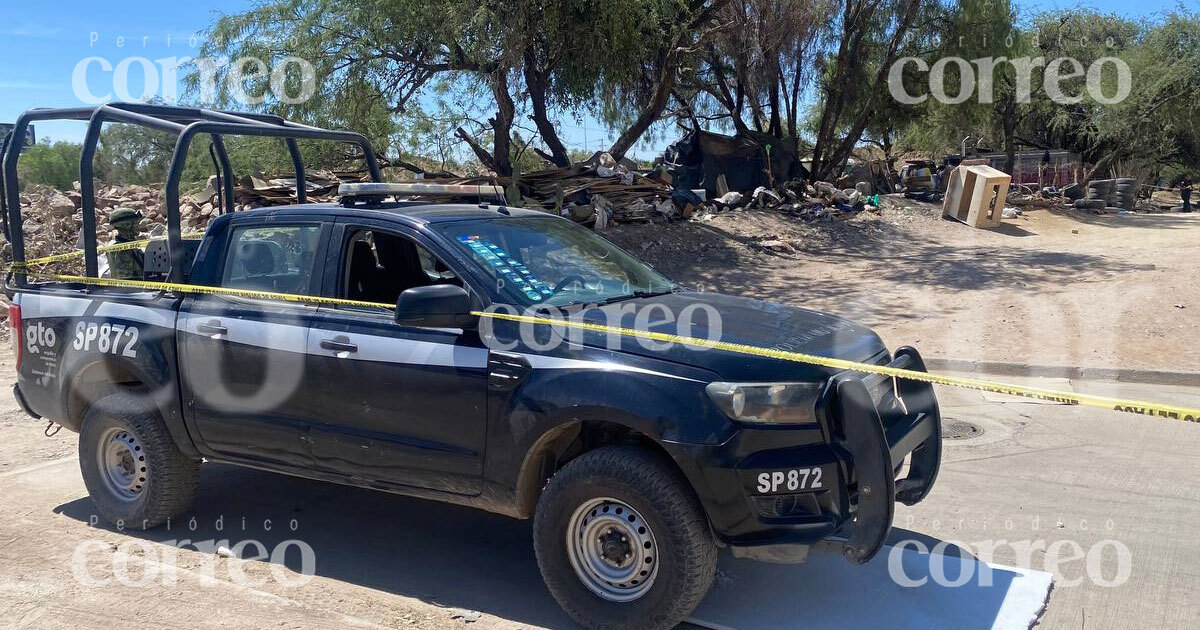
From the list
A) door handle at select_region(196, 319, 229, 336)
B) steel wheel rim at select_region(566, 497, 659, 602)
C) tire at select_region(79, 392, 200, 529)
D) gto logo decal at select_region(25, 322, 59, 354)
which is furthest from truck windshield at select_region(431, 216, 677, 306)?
gto logo decal at select_region(25, 322, 59, 354)

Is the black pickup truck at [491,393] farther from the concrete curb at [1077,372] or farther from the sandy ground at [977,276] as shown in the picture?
the sandy ground at [977,276]

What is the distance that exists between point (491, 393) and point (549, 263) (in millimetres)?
905

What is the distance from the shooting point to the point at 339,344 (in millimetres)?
4492

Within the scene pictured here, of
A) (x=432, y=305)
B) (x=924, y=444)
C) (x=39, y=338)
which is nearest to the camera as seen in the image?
(x=432, y=305)

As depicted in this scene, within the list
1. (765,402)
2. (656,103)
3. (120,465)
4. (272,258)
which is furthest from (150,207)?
(765,402)

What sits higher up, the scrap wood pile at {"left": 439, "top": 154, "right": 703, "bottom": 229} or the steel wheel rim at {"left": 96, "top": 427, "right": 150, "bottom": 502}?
the scrap wood pile at {"left": 439, "top": 154, "right": 703, "bottom": 229}

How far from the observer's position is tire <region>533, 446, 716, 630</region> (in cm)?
370

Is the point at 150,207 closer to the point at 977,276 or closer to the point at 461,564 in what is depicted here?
the point at 977,276

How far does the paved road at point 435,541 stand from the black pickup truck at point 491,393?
476mm

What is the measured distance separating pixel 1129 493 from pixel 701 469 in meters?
3.41

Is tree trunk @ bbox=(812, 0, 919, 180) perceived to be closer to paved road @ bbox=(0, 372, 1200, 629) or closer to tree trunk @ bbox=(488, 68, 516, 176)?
tree trunk @ bbox=(488, 68, 516, 176)

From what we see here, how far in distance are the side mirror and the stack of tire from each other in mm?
27142

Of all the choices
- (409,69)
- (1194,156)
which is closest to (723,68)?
(409,69)

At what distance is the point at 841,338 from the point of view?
4.37m
